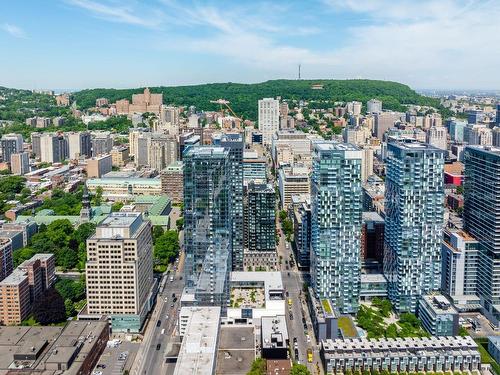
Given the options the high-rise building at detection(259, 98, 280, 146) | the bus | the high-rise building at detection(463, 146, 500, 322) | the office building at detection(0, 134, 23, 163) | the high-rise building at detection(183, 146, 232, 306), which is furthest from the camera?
the high-rise building at detection(259, 98, 280, 146)

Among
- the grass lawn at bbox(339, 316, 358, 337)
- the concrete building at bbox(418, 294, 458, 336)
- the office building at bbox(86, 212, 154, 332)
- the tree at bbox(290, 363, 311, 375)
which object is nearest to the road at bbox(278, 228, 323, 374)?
the grass lawn at bbox(339, 316, 358, 337)

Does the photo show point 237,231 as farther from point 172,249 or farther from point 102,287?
point 102,287

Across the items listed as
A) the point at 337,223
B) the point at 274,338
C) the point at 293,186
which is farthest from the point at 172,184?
the point at 274,338

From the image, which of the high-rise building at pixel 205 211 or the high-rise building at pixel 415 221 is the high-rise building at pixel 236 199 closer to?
the high-rise building at pixel 205 211

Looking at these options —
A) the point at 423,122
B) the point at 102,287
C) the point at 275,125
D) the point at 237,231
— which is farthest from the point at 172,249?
the point at 423,122

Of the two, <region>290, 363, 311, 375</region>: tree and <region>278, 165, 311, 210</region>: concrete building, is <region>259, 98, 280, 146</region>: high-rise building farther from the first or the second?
<region>290, 363, 311, 375</region>: tree

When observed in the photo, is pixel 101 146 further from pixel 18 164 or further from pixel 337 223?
pixel 337 223

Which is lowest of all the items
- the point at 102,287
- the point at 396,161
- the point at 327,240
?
the point at 102,287
